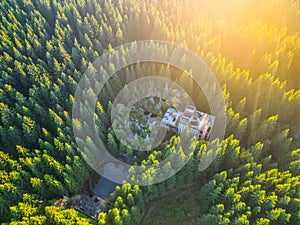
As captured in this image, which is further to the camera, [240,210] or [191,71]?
[191,71]

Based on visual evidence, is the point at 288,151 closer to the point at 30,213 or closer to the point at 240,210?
the point at 240,210

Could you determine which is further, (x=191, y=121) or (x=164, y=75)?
(x=164, y=75)

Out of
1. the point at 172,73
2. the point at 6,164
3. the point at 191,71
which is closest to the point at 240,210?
the point at 191,71

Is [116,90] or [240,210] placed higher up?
[116,90]

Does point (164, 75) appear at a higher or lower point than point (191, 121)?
higher

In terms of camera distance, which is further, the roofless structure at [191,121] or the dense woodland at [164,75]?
the roofless structure at [191,121]

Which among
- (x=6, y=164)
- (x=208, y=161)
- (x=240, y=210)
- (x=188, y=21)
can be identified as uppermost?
(x=188, y=21)

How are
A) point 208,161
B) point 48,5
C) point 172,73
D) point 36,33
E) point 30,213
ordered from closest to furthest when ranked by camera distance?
point 30,213 < point 208,161 < point 172,73 < point 36,33 < point 48,5

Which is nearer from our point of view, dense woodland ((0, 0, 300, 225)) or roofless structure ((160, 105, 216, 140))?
dense woodland ((0, 0, 300, 225))
